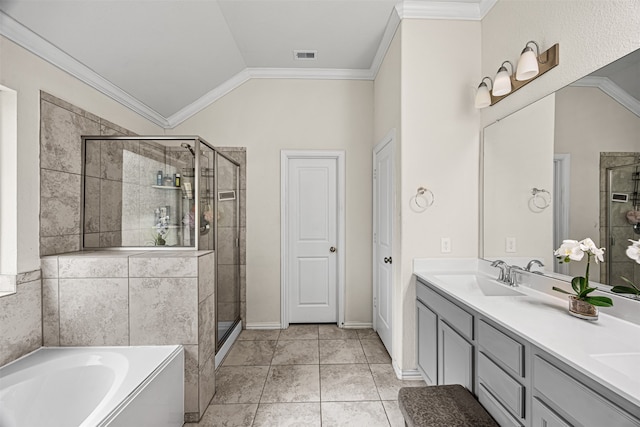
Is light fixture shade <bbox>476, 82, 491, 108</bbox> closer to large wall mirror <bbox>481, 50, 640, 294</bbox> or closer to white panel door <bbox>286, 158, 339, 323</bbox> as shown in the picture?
large wall mirror <bbox>481, 50, 640, 294</bbox>

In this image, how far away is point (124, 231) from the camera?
2246 mm

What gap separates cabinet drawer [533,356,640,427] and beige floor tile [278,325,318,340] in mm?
2373

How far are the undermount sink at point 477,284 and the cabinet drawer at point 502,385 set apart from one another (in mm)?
602

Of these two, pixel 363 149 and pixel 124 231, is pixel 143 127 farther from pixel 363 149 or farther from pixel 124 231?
pixel 363 149

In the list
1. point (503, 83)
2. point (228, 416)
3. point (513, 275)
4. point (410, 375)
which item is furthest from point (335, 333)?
point (503, 83)

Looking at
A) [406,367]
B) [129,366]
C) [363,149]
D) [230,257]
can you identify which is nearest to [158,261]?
[129,366]

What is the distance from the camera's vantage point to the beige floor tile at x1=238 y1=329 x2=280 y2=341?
3174 mm

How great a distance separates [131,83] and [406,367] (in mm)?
3344

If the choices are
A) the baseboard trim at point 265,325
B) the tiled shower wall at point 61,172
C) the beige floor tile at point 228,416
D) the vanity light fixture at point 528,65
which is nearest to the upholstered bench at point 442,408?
the beige floor tile at point 228,416

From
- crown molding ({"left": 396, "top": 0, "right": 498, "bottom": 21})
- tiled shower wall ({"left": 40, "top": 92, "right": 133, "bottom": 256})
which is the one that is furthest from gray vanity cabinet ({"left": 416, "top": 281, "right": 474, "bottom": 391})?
tiled shower wall ({"left": 40, "top": 92, "right": 133, "bottom": 256})

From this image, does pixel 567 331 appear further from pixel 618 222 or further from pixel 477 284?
pixel 477 284

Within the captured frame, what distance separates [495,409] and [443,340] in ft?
1.76

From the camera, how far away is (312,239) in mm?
3510

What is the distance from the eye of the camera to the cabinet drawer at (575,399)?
820 millimetres
